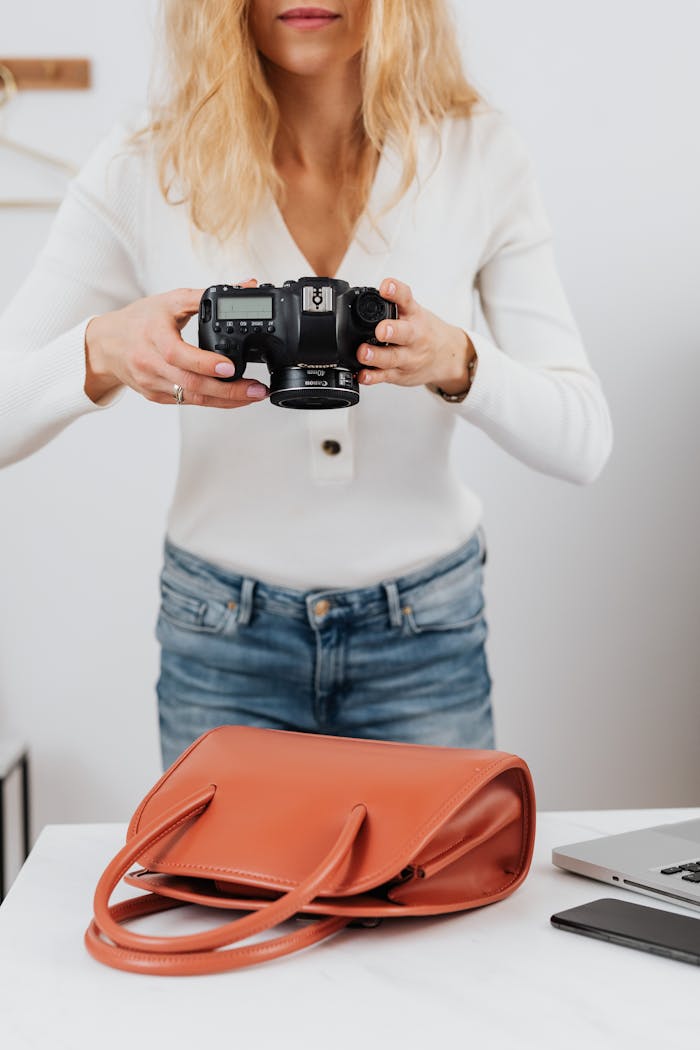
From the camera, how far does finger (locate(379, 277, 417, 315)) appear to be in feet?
2.60

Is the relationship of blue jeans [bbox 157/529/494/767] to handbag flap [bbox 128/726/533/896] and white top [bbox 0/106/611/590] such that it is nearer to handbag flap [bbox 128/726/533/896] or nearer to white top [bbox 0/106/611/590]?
white top [bbox 0/106/611/590]

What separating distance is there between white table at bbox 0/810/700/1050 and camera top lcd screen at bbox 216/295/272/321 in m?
0.39

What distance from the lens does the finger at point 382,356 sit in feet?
2.65

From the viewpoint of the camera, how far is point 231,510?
1.05 m

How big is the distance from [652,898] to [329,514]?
0.50 meters

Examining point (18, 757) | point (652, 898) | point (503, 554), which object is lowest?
point (18, 757)

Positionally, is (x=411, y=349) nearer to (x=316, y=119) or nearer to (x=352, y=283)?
(x=352, y=283)

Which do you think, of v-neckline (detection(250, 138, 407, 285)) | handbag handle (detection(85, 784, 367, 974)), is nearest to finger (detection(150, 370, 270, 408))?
v-neckline (detection(250, 138, 407, 285))

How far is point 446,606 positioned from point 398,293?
36 centimetres

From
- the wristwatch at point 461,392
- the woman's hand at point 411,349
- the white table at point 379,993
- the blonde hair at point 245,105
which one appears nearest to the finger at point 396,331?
the woman's hand at point 411,349

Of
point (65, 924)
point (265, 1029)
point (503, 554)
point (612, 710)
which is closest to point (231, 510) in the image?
point (65, 924)

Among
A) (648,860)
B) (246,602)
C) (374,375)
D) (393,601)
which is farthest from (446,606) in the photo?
(648,860)

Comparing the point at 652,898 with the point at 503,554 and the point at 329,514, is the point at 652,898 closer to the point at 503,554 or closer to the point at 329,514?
the point at 329,514

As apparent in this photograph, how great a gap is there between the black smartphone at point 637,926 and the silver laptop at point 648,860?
0.02 metres
